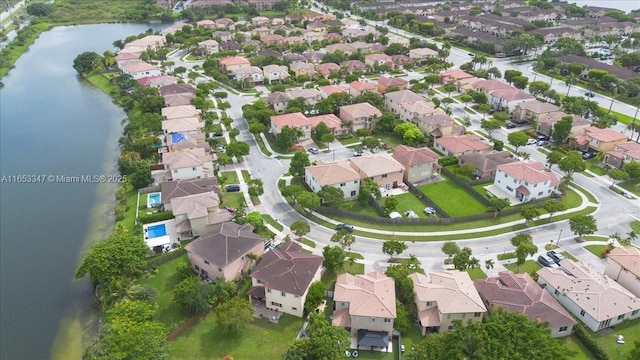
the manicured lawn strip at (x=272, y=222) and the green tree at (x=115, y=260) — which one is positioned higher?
the green tree at (x=115, y=260)

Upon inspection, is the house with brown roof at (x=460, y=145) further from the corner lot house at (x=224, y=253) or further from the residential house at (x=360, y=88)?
the corner lot house at (x=224, y=253)

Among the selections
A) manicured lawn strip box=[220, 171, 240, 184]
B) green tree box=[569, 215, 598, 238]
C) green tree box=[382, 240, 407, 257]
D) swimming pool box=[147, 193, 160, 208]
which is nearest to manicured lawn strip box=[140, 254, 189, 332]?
swimming pool box=[147, 193, 160, 208]

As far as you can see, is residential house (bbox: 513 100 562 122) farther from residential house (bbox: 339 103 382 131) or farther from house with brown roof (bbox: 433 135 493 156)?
residential house (bbox: 339 103 382 131)

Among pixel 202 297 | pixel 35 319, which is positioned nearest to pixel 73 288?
pixel 35 319

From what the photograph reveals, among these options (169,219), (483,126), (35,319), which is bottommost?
(35,319)

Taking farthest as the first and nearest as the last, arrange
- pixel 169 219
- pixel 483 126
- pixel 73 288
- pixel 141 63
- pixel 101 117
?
1. pixel 141 63
2. pixel 101 117
3. pixel 483 126
4. pixel 169 219
5. pixel 73 288

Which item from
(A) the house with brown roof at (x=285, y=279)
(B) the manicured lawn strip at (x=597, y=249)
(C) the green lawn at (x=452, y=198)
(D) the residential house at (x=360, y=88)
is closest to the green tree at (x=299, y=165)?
(C) the green lawn at (x=452, y=198)

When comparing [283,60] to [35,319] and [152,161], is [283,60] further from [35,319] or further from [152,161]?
[35,319]
